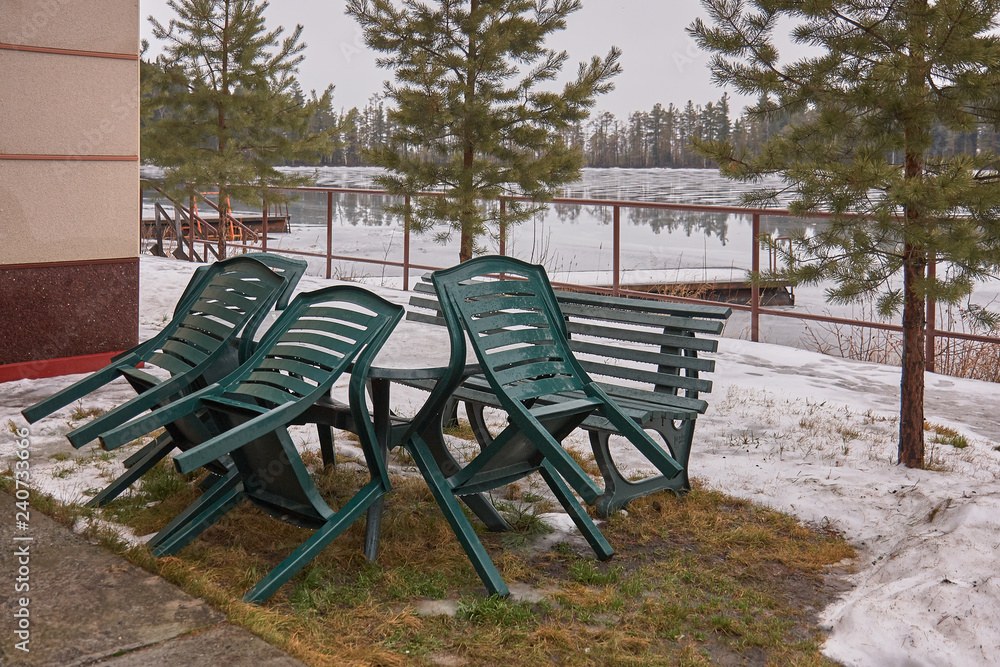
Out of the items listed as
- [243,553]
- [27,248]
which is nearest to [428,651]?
[243,553]

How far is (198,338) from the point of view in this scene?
3.88 metres

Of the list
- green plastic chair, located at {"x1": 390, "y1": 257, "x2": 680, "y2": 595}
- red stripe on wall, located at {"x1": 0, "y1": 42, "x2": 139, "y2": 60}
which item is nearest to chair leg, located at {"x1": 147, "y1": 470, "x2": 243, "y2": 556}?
green plastic chair, located at {"x1": 390, "y1": 257, "x2": 680, "y2": 595}

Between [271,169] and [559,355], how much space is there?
10398 millimetres

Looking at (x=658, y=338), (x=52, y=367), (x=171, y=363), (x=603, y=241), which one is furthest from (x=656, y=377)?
(x=603, y=241)

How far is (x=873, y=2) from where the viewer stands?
4.51 m

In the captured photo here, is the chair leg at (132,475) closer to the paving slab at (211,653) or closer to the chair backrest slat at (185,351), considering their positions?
the chair backrest slat at (185,351)

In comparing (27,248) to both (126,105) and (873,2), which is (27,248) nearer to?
(126,105)

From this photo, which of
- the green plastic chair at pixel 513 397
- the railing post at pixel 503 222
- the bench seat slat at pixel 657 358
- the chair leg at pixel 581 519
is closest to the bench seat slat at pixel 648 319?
the bench seat slat at pixel 657 358

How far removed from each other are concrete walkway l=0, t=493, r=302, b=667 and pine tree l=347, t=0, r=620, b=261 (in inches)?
242

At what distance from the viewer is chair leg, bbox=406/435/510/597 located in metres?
3.12

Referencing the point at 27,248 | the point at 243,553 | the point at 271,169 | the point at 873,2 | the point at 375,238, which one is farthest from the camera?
the point at 375,238

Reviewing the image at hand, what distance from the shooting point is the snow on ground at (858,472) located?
2891mm

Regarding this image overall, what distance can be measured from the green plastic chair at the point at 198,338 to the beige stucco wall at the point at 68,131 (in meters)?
2.41

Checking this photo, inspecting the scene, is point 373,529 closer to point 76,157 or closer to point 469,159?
point 76,157
